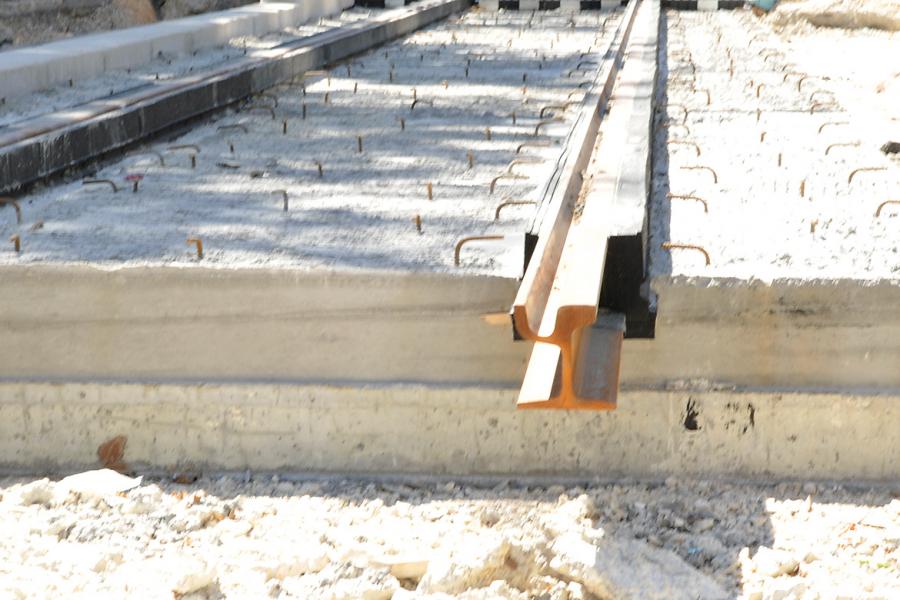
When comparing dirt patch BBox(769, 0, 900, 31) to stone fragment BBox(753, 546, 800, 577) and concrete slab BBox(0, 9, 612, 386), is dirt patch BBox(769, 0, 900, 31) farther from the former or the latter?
stone fragment BBox(753, 546, 800, 577)

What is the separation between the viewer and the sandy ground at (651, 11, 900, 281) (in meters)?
4.90

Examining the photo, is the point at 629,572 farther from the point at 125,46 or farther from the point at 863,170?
the point at 125,46

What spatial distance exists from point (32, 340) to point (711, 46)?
9.55 meters

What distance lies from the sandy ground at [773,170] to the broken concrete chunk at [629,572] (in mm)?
1046

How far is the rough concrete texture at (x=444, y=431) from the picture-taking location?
4.43 meters

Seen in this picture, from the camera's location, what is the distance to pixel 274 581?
11.9 ft

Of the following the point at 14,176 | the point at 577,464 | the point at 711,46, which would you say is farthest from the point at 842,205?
the point at 711,46

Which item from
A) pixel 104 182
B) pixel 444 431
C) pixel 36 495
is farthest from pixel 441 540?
pixel 104 182

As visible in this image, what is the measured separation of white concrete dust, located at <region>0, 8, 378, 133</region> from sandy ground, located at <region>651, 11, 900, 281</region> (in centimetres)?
337

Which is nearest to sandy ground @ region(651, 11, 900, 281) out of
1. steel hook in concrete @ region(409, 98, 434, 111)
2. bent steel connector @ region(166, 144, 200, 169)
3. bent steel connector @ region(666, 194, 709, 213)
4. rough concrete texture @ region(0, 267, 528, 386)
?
bent steel connector @ region(666, 194, 709, 213)

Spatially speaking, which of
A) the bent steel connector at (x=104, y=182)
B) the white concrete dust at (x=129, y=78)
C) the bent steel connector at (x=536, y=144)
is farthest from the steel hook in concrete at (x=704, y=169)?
the white concrete dust at (x=129, y=78)

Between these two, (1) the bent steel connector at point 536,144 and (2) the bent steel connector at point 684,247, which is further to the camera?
(1) the bent steel connector at point 536,144

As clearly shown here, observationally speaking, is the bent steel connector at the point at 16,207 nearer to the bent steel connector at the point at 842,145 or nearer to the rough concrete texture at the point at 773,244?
the rough concrete texture at the point at 773,244

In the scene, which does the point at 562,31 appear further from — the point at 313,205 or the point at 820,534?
the point at 820,534
